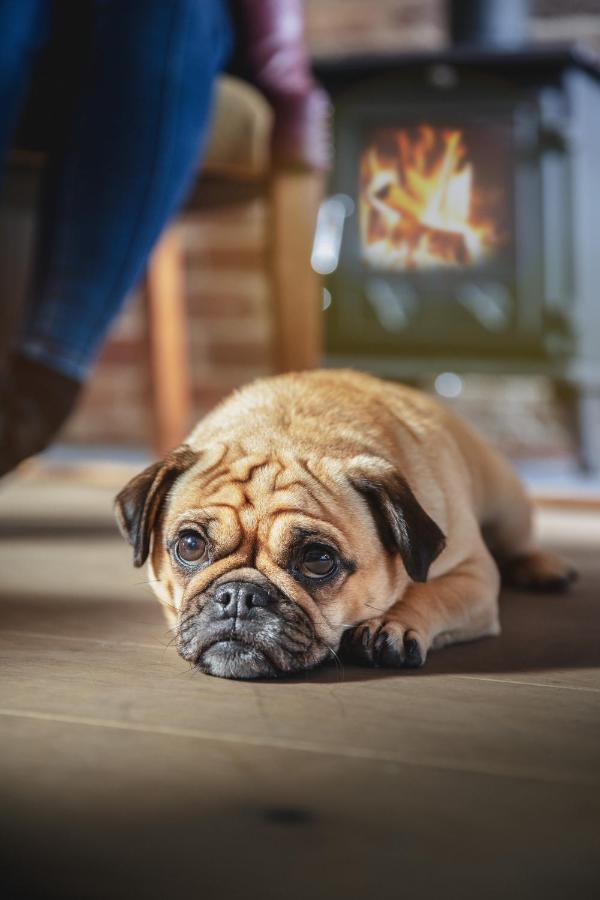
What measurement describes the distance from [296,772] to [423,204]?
1873 millimetres

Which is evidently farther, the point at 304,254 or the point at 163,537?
the point at 304,254

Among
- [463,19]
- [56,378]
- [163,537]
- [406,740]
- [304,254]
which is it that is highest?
[463,19]

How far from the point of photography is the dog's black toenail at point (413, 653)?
1.26m

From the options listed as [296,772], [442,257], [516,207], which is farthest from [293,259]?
[296,772]

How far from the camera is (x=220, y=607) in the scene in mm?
1200

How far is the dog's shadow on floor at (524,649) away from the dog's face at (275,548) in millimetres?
60

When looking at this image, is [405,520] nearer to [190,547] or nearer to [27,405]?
[190,547]

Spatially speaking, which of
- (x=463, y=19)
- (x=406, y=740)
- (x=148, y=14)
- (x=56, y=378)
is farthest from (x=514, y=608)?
(x=463, y=19)

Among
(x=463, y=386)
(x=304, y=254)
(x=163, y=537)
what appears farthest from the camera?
(x=463, y=386)

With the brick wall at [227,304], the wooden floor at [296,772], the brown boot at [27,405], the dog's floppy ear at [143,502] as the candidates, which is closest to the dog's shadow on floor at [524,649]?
the wooden floor at [296,772]

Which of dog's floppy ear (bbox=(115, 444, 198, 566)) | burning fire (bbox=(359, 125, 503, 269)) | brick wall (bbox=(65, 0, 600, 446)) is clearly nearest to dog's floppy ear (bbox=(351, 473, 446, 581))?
dog's floppy ear (bbox=(115, 444, 198, 566))

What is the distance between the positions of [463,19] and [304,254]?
119 cm

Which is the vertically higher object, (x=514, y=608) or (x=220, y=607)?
(x=220, y=607)

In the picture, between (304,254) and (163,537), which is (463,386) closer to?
(304,254)
